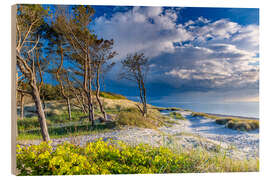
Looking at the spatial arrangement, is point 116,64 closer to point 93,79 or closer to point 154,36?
point 93,79

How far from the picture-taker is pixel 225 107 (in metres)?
4.66

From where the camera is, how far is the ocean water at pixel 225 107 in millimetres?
4594

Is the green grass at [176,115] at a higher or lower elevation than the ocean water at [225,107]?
lower

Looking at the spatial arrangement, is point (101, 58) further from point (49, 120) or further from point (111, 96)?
point (49, 120)

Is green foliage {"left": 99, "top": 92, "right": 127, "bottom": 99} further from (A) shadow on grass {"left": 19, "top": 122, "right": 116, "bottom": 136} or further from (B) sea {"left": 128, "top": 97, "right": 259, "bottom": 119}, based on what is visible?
(A) shadow on grass {"left": 19, "top": 122, "right": 116, "bottom": 136}

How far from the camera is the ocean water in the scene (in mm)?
4594

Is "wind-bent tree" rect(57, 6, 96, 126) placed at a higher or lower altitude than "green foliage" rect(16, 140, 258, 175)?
higher

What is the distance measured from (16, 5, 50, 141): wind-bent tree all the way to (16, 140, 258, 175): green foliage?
0.75 meters

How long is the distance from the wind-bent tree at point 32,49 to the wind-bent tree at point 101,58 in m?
1.15

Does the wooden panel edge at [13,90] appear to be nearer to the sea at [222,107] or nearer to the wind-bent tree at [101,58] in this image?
the wind-bent tree at [101,58]

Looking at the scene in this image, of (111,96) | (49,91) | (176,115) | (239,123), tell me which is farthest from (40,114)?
(239,123)

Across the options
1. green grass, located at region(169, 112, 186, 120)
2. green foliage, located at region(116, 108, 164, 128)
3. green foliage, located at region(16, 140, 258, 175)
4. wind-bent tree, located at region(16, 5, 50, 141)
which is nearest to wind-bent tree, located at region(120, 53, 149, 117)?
green foliage, located at region(116, 108, 164, 128)

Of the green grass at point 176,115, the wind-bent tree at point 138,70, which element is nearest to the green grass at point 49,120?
the wind-bent tree at point 138,70

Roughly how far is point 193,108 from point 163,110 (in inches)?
27.2
